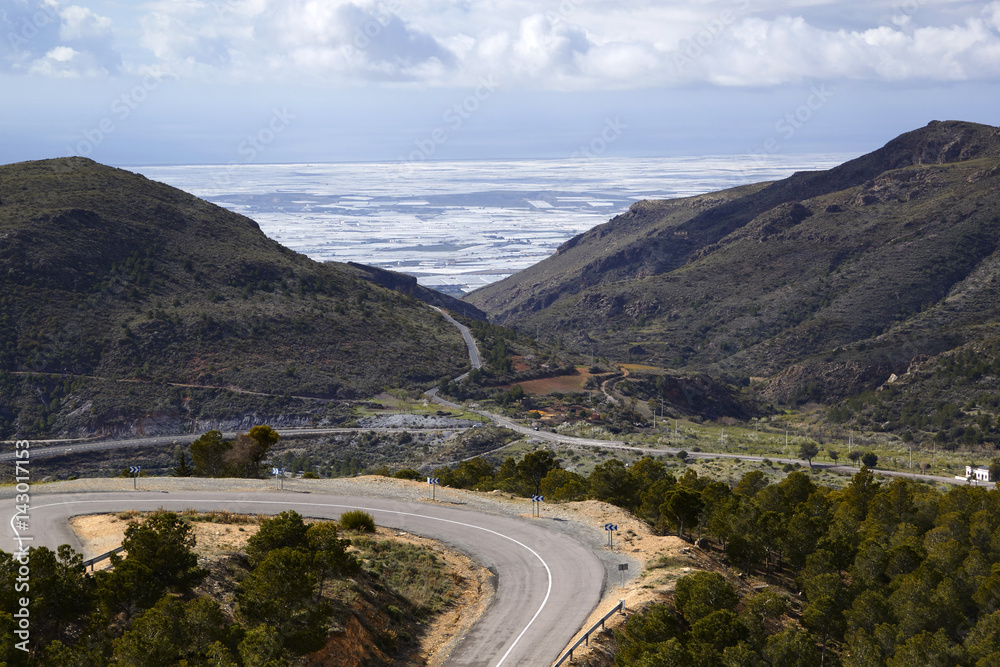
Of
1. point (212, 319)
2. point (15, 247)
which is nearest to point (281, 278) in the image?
point (212, 319)

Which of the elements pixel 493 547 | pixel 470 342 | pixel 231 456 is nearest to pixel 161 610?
pixel 493 547

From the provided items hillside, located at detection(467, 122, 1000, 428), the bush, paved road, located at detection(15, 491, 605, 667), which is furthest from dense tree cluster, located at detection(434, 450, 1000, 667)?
hillside, located at detection(467, 122, 1000, 428)

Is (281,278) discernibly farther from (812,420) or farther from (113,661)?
(113,661)

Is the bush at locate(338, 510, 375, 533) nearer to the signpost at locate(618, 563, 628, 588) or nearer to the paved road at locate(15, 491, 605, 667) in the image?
the paved road at locate(15, 491, 605, 667)

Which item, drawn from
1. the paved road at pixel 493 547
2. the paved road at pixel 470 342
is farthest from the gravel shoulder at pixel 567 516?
the paved road at pixel 470 342

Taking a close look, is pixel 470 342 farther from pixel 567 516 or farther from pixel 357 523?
pixel 357 523

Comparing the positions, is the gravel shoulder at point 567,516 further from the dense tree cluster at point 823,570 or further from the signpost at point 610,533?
the dense tree cluster at point 823,570
